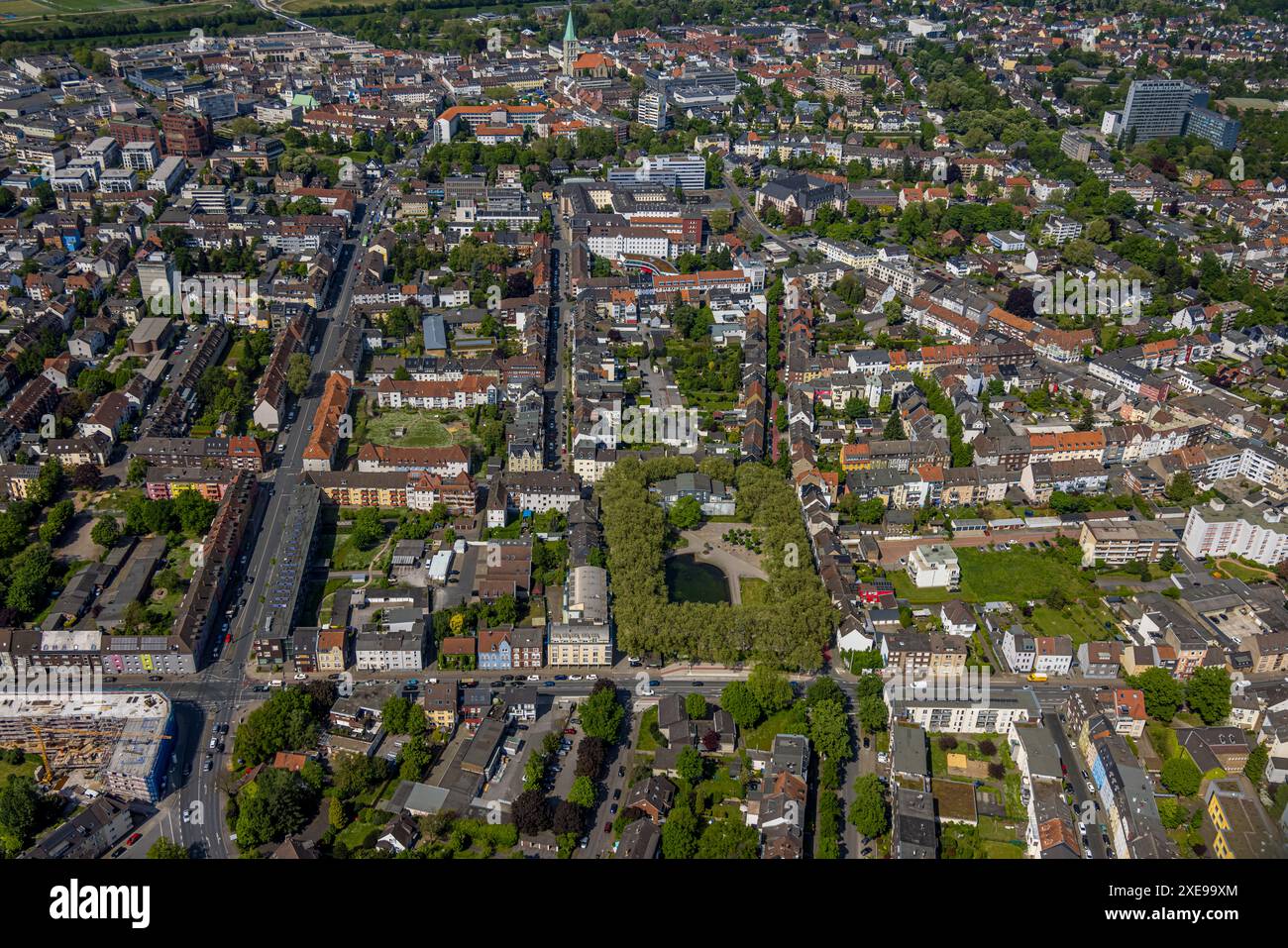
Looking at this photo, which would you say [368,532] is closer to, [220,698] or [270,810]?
[220,698]

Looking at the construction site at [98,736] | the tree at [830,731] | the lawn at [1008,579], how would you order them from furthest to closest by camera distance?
the lawn at [1008,579], the tree at [830,731], the construction site at [98,736]

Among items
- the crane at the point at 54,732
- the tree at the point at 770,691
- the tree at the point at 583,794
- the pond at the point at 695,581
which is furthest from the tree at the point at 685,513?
the crane at the point at 54,732

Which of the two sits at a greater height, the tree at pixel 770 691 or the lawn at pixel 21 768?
the tree at pixel 770 691

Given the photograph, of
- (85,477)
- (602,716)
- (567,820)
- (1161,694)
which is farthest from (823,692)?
(85,477)

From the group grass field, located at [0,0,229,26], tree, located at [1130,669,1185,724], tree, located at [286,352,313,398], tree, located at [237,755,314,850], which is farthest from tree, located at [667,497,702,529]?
grass field, located at [0,0,229,26]

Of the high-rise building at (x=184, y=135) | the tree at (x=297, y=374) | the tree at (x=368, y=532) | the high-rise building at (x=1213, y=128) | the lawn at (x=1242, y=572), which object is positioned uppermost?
the high-rise building at (x=1213, y=128)

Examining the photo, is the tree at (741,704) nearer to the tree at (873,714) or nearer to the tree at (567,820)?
the tree at (873,714)

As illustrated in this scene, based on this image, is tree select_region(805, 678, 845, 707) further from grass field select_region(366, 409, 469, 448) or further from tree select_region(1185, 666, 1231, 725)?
grass field select_region(366, 409, 469, 448)
